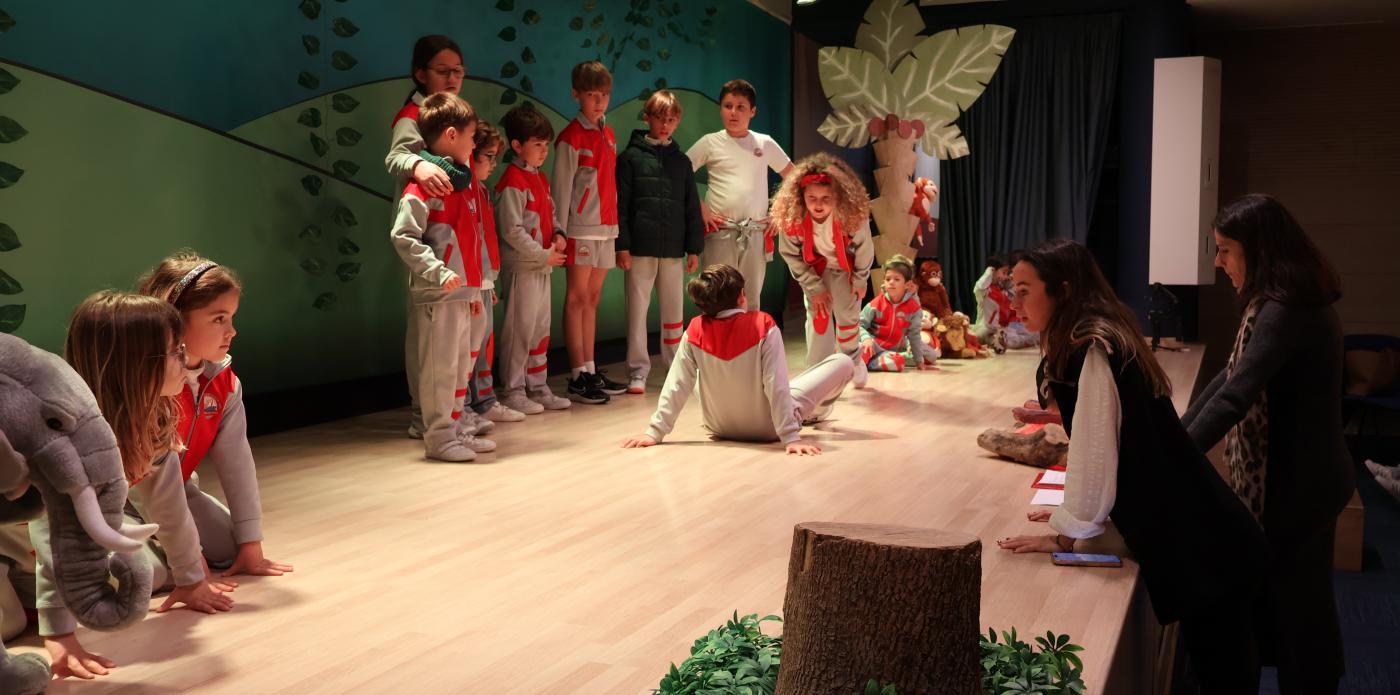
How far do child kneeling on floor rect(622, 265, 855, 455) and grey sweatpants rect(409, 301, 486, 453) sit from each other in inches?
28.5

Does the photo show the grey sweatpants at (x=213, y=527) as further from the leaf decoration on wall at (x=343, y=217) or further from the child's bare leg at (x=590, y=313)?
the child's bare leg at (x=590, y=313)

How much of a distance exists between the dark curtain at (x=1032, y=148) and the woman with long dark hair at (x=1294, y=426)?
7.01m

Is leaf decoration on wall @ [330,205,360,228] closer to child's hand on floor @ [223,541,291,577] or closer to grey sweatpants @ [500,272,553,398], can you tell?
grey sweatpants @ [500,272,553,398]

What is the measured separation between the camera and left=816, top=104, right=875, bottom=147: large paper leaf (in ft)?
29.0

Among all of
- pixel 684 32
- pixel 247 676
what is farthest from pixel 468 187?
pixel 684 32

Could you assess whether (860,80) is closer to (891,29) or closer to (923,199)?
(891,29)

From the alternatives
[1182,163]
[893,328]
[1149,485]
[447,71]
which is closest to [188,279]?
[1149,485]

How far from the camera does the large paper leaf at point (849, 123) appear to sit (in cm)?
883

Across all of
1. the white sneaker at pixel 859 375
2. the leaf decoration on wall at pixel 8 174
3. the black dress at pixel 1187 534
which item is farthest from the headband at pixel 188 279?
the white sneaker at pixel 859 375

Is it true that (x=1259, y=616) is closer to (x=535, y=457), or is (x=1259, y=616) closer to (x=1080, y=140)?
(x=535, y=457)

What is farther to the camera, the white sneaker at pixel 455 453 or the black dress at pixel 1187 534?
the white sneaker at pixel 455 453

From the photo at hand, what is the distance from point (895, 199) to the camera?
8625 millimetres

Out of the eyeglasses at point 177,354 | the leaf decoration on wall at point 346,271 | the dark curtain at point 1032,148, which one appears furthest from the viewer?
the dark curtain at point 1032,148

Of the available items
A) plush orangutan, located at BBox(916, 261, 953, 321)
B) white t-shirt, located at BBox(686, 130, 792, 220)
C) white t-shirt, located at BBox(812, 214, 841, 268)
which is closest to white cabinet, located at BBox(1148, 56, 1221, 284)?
plush orangutan, located at BBox(916, 261, 953, 321)
